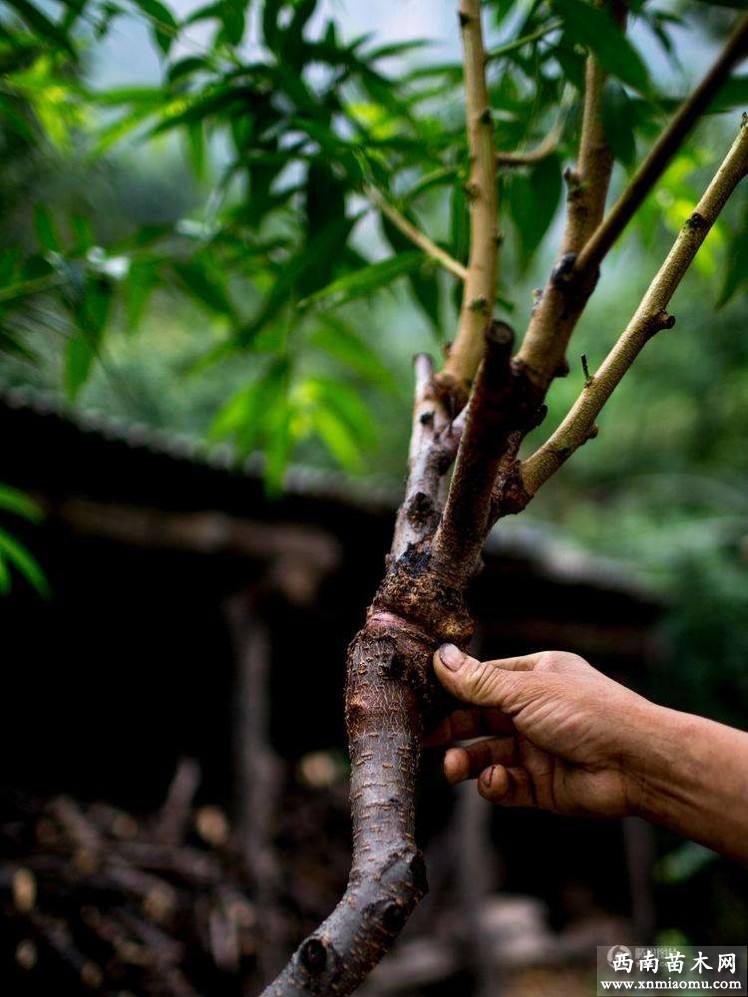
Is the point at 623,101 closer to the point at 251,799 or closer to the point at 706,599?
the point at 251,799

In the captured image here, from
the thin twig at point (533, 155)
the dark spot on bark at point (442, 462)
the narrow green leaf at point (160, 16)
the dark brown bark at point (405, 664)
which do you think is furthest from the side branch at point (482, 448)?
the narrow green leaf at point (160, 16)

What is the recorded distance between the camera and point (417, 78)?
1574mm

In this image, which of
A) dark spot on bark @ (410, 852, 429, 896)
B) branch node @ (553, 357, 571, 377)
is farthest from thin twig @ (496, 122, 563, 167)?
dark spot on bark @ (410, 852, 429, 896)

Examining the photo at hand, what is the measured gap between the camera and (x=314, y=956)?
2.21ft

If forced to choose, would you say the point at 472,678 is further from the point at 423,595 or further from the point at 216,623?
the point at 216,623

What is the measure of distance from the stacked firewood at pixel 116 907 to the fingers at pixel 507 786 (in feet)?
7.67

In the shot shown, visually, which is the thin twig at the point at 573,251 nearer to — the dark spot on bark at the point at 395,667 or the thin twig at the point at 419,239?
the thin twig at the point at 419,239

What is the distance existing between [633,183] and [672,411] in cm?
1139

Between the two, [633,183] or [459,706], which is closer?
[633,183]

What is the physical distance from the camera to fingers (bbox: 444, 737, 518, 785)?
1.05 metres

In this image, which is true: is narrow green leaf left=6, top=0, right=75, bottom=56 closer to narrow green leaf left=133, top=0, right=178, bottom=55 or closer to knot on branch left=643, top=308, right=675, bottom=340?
narrow green leaf left=133, top=0, right=178, bottom=55

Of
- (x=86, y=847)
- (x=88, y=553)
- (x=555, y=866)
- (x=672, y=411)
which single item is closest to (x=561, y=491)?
(x=672, y=411)

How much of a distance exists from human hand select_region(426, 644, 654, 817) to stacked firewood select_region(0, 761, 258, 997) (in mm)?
2393

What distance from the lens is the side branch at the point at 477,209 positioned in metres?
1.03
